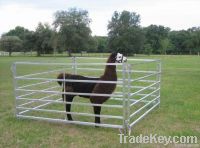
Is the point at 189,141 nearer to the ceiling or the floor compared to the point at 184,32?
nearer to the floor

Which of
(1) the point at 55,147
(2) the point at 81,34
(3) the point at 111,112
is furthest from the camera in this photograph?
(2) the point at 81,34

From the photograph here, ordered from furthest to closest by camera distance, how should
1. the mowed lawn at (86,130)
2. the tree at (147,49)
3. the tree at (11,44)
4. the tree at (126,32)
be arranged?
the tree at (147,49), the tree at (11,44), the tree at (126,32), the mowed lawn at (86,130)

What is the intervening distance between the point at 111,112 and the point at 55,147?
3.01 meters

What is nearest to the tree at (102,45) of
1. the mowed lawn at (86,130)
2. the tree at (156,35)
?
the tree at (156,35)

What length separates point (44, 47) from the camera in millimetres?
73812

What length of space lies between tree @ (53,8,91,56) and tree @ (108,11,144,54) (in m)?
9.18

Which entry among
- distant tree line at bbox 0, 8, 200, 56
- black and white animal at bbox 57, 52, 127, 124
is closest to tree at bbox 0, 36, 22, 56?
distant tree line at bbox 0, 8, 200, 56

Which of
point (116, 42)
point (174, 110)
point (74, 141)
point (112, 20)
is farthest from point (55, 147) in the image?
point (112, 20)

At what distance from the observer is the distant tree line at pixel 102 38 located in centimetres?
7325

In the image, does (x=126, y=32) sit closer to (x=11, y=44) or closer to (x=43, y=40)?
(x=43, y=40)

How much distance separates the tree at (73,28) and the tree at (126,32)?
9180 millimetres

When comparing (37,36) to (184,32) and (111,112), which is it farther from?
(111,112)

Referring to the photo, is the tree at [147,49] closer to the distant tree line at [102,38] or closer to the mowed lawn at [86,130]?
the distant tree line at [102,38]

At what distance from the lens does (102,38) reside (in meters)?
92.8
